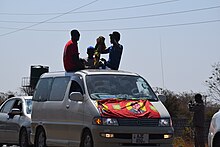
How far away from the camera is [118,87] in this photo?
13.9 metres

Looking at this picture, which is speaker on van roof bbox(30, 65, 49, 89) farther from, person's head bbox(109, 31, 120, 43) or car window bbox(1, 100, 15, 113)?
person's head bbox(109, 31, 120, 43)

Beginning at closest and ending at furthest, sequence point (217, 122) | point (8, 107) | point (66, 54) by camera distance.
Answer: point (217, 122) → point (66, 54) → point (8, 107)

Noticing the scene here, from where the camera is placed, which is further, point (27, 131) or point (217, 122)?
point (27, 131)

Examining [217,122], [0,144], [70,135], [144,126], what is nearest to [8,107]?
[0,144]

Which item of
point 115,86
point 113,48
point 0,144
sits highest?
point 113,48

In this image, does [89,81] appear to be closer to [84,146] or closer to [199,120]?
[84,146]

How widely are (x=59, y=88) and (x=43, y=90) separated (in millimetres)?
972

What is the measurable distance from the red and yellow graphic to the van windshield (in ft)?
1.35

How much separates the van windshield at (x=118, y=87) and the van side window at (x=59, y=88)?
0.85 m

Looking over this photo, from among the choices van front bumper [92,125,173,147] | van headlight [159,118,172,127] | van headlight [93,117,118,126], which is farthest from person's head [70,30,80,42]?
van headlight [159,118,172,127]

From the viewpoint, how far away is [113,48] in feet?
51.7

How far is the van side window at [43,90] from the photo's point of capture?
15.3 meters

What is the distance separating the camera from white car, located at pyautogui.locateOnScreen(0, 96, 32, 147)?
16.8 m

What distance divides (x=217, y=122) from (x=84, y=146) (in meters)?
2.89
